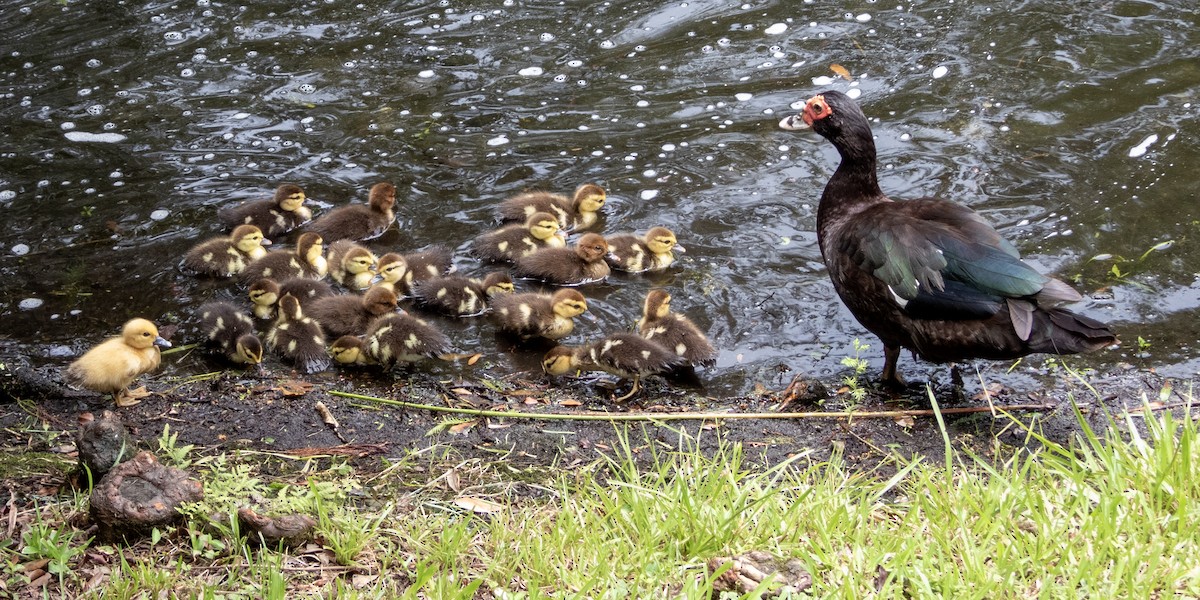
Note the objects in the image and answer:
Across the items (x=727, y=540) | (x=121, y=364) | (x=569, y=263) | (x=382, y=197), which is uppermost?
(x=727, y=540)

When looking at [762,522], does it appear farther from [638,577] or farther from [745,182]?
[745,182]

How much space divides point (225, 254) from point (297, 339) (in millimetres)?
1117

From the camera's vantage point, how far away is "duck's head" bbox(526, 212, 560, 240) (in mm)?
5996

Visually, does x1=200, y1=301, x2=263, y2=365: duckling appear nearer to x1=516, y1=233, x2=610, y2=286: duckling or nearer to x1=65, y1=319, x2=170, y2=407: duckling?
x1=65, y1=319, x2=170, y2=407: duckling

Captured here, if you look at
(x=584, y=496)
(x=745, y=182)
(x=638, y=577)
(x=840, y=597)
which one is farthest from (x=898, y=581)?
(x=745, y=182)

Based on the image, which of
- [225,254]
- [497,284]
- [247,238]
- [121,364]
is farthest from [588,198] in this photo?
[121,364]

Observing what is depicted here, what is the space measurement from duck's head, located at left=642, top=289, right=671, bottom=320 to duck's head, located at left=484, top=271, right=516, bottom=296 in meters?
0.81

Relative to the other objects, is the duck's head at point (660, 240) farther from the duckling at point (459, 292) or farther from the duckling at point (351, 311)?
the duckling at point (351, 311)

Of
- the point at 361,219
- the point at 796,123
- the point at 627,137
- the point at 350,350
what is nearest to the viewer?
the point at 350,350

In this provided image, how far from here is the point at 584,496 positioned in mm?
3428

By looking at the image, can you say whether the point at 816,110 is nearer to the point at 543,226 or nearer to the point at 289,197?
the point at 543,226

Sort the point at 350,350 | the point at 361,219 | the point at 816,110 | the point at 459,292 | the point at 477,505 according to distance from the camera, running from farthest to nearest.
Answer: the point at 361,219 < the point at 459,292 < the point at 816,110 < the point at 350,350 < the point at 477,505

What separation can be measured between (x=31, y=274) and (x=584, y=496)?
4.09 meters

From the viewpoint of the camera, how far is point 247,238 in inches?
232
